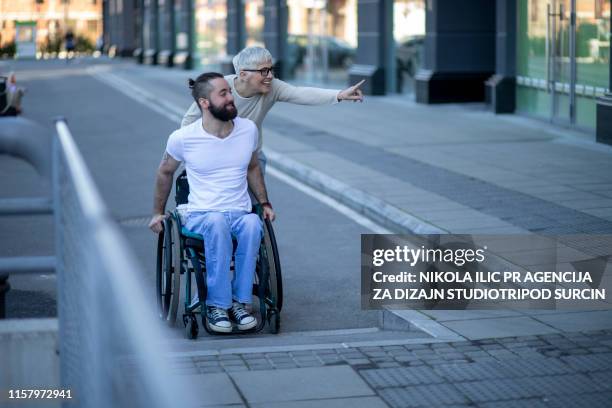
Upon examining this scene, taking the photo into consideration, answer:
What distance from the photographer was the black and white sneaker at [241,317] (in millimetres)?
6555

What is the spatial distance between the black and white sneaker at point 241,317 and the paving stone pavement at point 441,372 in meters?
1.05

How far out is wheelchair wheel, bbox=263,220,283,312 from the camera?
6.53 meters

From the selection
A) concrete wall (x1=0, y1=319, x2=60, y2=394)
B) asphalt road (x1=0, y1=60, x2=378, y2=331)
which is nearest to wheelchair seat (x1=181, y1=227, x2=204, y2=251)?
asphalt road (x1=0, y1=60, x2=378, y2=331)

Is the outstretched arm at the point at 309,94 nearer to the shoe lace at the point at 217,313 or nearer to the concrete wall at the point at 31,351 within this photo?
the shoe lace at the point at 217,313

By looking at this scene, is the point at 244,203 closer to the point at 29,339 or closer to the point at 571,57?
the point at 29,339

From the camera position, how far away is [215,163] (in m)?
6.50

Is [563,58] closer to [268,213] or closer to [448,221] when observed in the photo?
[448,221]

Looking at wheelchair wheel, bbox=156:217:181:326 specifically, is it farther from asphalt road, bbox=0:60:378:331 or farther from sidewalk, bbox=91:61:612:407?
sidewalk, bbox=91:61:612:407

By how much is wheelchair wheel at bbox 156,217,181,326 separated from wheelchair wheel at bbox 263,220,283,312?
0.51 meters

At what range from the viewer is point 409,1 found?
24500mm

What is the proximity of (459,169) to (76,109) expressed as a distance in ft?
45.6

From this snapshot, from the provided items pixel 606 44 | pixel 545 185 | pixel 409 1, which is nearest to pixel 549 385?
pixel 545 185

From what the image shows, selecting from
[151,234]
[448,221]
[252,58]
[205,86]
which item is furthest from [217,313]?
[151,234]

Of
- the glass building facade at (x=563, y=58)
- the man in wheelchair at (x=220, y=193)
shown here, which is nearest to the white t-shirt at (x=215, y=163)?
the man in wheelchair at (x=220, y=193)
